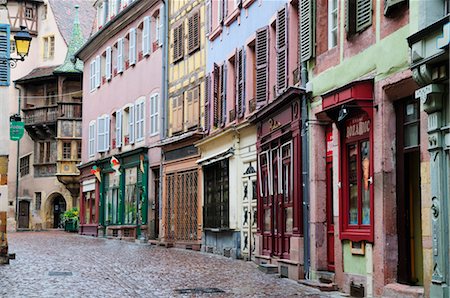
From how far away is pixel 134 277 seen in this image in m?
16.1

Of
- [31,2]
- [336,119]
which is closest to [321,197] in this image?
[336,119]

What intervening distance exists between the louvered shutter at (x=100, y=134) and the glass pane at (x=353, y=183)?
2746cm

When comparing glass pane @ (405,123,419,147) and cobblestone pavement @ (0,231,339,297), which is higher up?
glass pane @ (405,123,419,147)

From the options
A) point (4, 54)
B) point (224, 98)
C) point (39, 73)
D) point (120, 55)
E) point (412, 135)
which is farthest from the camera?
point (39, 73)

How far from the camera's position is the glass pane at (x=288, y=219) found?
55.6ft

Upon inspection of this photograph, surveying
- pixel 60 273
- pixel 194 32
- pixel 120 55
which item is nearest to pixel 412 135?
pixel 60 273

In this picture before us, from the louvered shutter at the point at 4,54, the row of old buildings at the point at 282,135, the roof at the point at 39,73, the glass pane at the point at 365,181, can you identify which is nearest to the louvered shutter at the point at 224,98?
the row of old buildings at the point at 282,135

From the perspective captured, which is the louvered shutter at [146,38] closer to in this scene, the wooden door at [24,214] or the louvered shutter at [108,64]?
the louvered shutter at [108,64]

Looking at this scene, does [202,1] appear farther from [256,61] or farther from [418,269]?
[418,269]

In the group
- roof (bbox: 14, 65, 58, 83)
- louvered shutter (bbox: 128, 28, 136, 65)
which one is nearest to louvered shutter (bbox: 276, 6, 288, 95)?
louvered shutter (bbox: 128, 28, 136, 65)

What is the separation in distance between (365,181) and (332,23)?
326 cm

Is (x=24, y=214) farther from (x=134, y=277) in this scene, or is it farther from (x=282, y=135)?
(x=134, y=277)

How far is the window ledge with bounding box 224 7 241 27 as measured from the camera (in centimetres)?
2259

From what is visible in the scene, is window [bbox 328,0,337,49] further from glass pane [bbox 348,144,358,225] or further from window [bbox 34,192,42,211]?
window [bbox 34,192,42,211]
